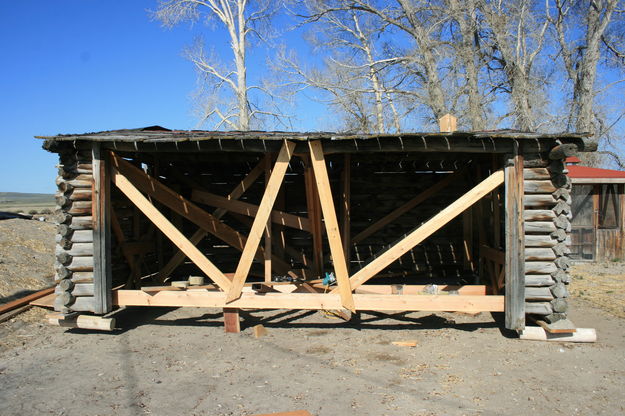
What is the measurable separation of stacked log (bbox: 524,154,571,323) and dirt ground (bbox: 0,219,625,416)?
0.63m

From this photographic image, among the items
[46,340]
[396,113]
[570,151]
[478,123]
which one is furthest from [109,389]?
[396,113]

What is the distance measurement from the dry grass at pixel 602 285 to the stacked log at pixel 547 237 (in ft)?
8.09

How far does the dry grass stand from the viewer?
892 centimetres

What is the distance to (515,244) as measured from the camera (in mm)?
6488

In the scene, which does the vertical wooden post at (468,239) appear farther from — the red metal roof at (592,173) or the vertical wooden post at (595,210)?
the vertical wooden post at (595,210)

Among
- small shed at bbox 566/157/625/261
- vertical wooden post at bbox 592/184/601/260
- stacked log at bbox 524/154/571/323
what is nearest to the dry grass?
small shed at bbox 566/157/625/261

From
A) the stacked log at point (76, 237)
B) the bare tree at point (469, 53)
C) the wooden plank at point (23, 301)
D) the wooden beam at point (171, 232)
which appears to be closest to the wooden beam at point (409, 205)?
the wooden beam at point (171, 232)

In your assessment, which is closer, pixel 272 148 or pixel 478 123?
pixel 272 148

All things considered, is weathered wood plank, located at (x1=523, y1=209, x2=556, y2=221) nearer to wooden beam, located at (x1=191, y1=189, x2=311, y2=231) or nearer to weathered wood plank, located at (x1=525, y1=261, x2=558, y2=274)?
weathered wood plank, located at (x1=525, y1=261, x2=558, y2=274)

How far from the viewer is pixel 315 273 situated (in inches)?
345

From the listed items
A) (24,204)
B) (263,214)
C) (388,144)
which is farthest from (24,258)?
(24,204)

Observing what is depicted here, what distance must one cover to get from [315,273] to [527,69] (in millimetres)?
16887

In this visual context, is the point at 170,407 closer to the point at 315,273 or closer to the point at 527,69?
the point at 315,273

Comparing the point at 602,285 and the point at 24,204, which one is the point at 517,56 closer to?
the point at 602,285
